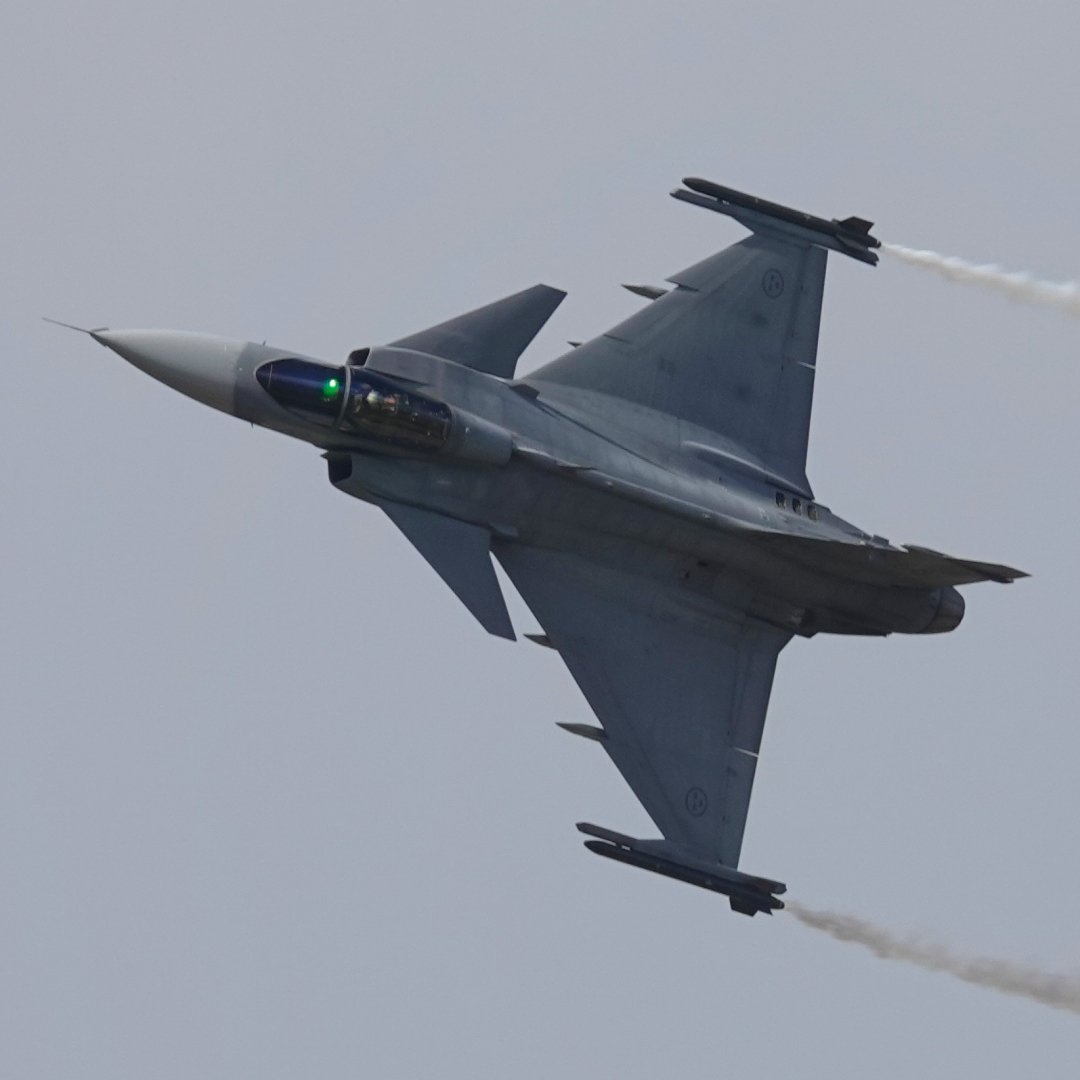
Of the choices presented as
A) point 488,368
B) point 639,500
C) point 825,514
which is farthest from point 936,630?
point 488,368

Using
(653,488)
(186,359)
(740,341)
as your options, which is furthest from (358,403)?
(740,341)

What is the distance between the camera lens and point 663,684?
36.1 metres

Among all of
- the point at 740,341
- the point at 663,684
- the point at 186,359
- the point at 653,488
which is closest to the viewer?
the point at 186,359

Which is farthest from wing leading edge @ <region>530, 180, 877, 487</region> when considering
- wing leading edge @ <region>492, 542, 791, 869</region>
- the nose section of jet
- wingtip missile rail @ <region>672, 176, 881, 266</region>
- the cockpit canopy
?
the nose section of jet

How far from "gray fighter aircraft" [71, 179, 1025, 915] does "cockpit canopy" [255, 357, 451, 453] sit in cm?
3

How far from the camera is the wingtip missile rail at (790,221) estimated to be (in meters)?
37.6

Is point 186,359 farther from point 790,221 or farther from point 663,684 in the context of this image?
point 790,221

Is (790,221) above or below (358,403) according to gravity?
above

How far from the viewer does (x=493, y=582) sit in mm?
34250

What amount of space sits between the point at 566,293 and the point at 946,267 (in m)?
6.06

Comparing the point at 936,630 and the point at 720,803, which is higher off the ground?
the point at 936,630

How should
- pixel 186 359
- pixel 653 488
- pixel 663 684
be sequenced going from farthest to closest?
pixel 663 684 < pixel 653 488 < pixel 186 359

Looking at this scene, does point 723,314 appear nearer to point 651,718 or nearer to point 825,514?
point 825,514

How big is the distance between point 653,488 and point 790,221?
5.25m
